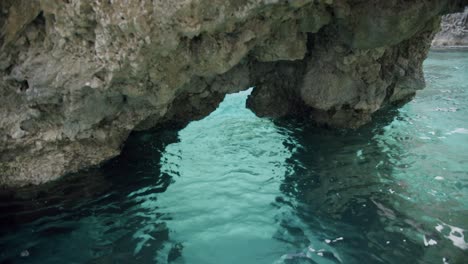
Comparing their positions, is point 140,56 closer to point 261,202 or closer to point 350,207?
point 261,202

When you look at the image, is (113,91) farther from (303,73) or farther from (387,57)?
(387,57)

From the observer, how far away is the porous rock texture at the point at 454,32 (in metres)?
27.7

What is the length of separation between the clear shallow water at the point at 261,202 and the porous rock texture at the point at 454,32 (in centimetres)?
1946

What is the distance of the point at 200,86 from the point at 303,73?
294cm

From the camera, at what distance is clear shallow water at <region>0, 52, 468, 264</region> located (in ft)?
21.5

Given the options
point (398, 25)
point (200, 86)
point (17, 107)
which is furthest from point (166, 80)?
point (398, 25)

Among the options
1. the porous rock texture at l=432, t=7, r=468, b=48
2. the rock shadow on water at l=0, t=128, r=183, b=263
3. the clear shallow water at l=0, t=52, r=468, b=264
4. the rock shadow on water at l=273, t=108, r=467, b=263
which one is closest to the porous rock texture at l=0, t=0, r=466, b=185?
the rock shadow on water at l=0, t=128, r=183, b=263

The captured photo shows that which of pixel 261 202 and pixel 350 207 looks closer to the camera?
pixel 350 207

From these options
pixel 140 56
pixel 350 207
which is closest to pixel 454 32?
pixel 350 207

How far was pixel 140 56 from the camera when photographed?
6.21 meters

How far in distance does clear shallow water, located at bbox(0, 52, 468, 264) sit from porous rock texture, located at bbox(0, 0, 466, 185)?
120 centimetres

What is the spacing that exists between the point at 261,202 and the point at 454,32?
88.1 feet

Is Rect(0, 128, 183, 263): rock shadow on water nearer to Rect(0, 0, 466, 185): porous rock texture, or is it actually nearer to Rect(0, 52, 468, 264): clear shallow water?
Rect(0, 52, 468, 264): clear shallow water

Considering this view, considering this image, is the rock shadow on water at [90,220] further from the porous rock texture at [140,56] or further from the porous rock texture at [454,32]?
the porous rock texture at [454,32]
